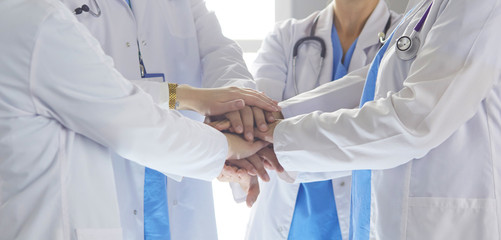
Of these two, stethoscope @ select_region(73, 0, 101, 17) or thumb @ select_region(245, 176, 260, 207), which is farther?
thumb @ select_region(245, 176, 260, 207)

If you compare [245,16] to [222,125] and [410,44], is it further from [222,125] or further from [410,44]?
[410,44]

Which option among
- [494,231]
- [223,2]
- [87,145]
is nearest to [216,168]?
[87,145]

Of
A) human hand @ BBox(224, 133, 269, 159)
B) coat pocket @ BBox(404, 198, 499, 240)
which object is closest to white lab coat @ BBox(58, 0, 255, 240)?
human hand @ BBox(224, 133, 269, 159)

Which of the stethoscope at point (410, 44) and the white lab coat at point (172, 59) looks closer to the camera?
Result: the stethoscope at point (410, 44)

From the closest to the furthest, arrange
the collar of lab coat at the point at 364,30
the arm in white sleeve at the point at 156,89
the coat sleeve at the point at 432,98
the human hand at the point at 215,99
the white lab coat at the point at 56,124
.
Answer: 1. the white lab coat at the point at 56,124
2. the coat sleeve at the point at 432,98
3. the arm in white sleeve at the point at 156,89
4. the human hand at the point at 215,99
5. the collar of lab coat at the point at 364,30

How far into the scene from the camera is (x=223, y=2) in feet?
10.6

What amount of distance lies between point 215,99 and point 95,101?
0.61m

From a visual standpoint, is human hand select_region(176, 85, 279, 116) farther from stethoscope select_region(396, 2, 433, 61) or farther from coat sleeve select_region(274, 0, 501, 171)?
stethoscope select_region(396, 2, 433, 61)

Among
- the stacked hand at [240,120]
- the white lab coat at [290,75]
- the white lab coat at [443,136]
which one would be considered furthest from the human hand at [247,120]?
the white lab coat at [443,136]

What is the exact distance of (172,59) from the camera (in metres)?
1.68

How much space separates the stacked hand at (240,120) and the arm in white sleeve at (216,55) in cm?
8

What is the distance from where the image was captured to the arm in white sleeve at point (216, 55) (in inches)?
68.0

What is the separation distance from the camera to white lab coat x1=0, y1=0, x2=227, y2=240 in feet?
3.08

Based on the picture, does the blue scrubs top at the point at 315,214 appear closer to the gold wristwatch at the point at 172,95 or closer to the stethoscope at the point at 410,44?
the gold wristwatch at the point at 172,95
